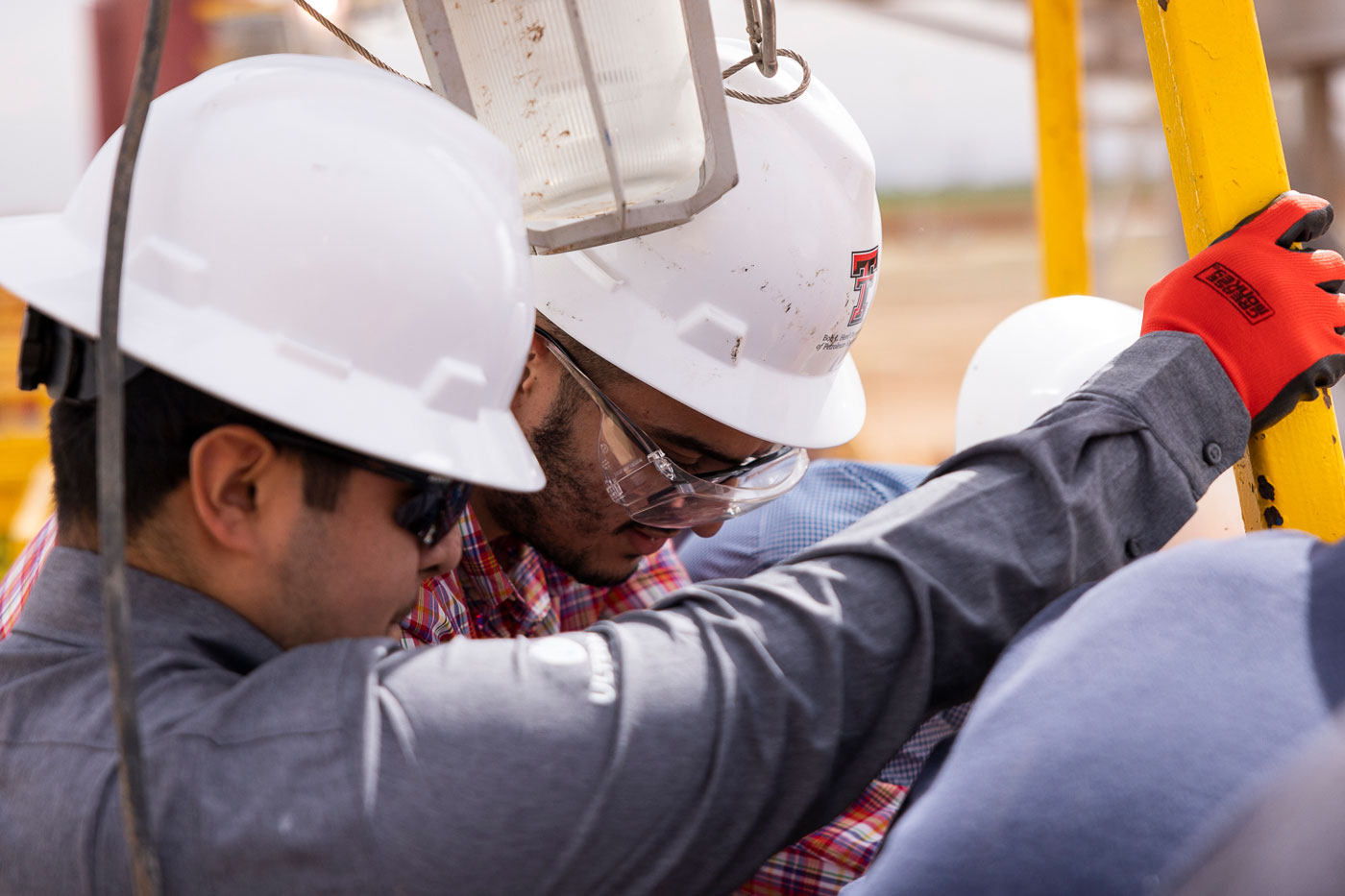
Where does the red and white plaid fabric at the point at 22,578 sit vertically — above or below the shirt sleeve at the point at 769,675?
below

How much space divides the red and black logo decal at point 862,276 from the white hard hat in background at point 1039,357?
430mm

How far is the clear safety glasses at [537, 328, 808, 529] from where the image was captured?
2328mm

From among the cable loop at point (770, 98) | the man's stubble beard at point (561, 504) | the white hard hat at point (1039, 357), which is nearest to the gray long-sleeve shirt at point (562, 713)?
the cable loop at point (770, 98)

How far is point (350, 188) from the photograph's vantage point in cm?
136

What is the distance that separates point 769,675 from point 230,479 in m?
0.67

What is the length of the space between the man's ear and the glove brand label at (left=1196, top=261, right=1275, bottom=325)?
1325 mm

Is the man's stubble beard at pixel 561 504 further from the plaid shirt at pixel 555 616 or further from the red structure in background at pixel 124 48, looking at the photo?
the red structure in background at pixel 124 48

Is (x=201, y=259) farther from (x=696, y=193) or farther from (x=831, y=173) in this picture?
(x=831, y=173)

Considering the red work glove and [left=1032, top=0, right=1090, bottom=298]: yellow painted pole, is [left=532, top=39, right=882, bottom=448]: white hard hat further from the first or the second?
[left=1032, top=0, right=1090, bottom=298]: yellow painted pole

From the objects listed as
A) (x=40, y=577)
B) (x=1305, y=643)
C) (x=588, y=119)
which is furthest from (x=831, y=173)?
(x=40, y=577)

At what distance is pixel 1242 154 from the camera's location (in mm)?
1720

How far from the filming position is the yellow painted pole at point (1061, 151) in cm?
295

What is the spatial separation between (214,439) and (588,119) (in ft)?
2.70

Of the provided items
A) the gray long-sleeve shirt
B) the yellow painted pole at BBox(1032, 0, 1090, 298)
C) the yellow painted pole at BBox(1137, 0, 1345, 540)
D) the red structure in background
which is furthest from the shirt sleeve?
the red structure in background
